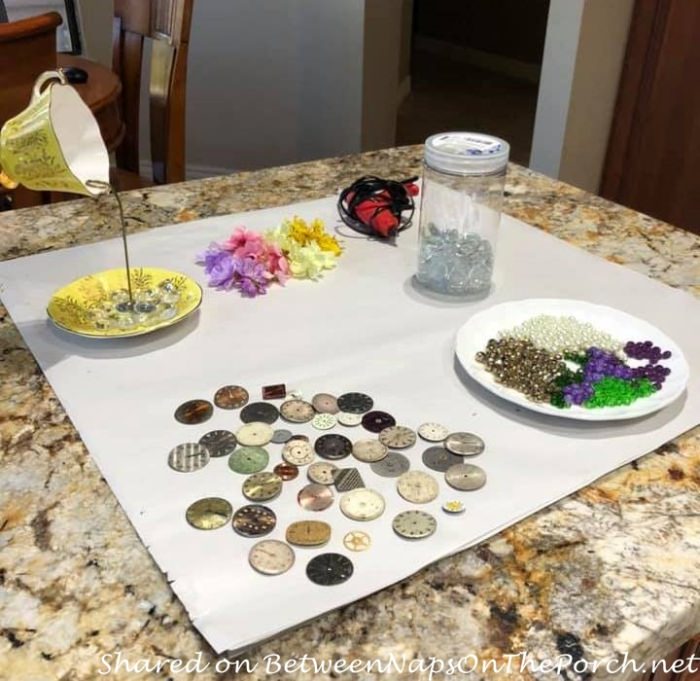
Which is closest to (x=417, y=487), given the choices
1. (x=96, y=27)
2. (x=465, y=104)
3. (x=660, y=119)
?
(x=660, y=119)

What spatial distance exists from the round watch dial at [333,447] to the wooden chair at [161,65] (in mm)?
1255

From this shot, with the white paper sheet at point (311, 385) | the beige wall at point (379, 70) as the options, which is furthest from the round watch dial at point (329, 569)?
the beige wall at point (379, 70)

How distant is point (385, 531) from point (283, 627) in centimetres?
11

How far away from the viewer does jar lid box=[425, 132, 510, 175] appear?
87 cm

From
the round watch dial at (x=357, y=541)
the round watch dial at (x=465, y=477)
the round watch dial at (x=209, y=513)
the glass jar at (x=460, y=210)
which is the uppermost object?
the glass jar at (x=460, y=210)

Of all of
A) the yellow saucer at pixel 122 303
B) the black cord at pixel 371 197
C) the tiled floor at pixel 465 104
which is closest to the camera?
the yellow saucer at pixel 122 303

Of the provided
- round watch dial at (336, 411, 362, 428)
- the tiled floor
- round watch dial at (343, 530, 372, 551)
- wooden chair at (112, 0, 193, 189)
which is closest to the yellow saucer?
round watch dial at (336, 411, 362, 428)

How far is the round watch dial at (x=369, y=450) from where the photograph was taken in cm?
65

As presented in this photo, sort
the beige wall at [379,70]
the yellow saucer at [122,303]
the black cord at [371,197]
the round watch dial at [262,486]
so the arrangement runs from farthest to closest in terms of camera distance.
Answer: the beige wall at [379,70] < the black cord at [371,197] < the yellow saucer at [122,303] < the round watch dial at [262,486]

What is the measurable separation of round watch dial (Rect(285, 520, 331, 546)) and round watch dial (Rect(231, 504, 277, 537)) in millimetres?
16

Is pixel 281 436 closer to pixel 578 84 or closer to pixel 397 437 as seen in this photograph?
pixel 397 437

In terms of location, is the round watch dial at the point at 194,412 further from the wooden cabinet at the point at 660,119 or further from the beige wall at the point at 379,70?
the beige wall at the point at 379,70

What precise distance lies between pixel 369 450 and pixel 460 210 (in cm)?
43

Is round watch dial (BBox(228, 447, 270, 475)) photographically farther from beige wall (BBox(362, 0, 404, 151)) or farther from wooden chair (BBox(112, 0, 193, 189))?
beige wall (BBox(362, 0, 404, 151))
